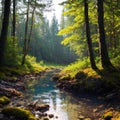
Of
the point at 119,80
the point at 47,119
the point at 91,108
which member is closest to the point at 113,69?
the point at 119,80

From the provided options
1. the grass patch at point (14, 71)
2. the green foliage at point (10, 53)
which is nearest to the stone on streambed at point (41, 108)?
the grass patch at point (14, 71)

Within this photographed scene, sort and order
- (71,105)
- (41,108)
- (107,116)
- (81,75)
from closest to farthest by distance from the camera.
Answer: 1. (107,116)
2. (41,108)
3. (71,105)
4. (81,75)

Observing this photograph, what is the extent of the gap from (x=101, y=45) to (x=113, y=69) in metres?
1.92

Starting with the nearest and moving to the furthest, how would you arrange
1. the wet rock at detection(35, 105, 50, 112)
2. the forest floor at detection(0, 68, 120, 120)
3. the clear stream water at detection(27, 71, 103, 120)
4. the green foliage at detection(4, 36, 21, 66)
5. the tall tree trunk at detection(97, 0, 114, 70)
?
the forest floor at detection(0, 68, 120, 120) < the clear stream water at detection(27, 71, 103, 120) < the wet rock at detection(35, 105, 50, 112) < the tall tree trunk at detection(97, 0, 114, 70) < the green foliage at detection(4, 36, 21, 66)

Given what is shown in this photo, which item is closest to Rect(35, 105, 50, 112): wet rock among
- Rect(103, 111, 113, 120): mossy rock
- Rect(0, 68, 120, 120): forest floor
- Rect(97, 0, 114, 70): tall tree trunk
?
Rect(0, 68, 120, 120): forest floor

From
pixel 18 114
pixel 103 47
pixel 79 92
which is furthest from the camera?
pixel 103 47

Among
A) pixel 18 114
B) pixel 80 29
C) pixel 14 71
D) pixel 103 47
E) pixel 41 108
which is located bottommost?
pixel 41 108

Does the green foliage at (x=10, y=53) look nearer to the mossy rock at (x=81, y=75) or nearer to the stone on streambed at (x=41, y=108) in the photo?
the mossy rock at (x=81, y=75)

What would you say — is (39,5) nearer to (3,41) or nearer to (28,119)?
(3,41)

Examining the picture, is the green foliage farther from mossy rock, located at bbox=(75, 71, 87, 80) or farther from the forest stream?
the forest stream

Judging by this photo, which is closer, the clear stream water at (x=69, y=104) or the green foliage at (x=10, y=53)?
the clear stream water at (x=69, y=104)

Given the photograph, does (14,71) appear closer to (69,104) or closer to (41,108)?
(69,104)

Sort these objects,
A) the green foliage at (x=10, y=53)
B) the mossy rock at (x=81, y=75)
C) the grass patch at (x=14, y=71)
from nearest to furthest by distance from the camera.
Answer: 1. the mossy rock at (x=81, y=75)
2. the grass patch at (x=14, y=71)
3. the green foliage at (x=10, y=53)

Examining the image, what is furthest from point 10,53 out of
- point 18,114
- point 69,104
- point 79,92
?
point 18,114
